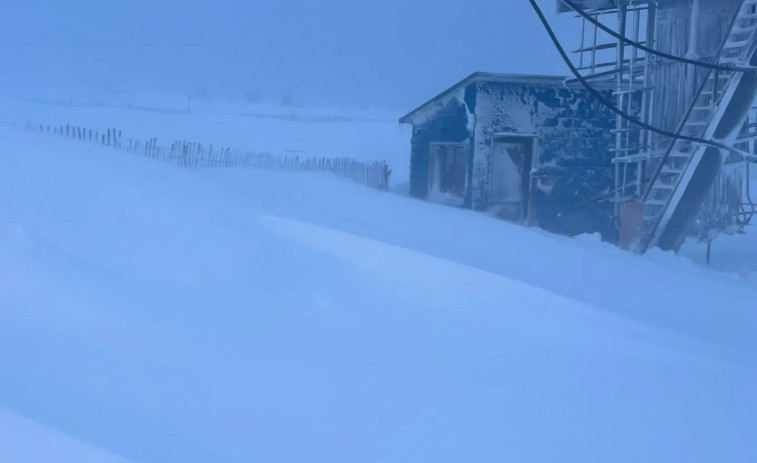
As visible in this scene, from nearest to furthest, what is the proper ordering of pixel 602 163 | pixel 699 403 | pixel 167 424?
pixel 167 424
pixel 699 403
pixel 602 163

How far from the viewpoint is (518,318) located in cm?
579

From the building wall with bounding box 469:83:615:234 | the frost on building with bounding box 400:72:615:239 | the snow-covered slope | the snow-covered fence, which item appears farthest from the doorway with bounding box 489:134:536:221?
the snow-covered slope

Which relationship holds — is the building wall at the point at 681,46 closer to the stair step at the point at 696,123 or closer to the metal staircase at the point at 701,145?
the metal staircase at the point at 701,145

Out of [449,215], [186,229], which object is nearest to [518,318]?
[186,229]

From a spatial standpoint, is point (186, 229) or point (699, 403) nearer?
point (699, 403)

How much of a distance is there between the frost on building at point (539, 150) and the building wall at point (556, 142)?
0.7 inches

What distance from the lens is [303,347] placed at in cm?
469

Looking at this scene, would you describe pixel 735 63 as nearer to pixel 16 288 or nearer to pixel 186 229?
pixel 186 229

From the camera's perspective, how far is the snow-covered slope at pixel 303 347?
151 inches

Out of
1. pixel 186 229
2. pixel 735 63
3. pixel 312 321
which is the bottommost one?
pixel 312 321

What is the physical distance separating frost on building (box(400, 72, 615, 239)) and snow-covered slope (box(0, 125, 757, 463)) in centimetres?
826

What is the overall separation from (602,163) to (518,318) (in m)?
10.6

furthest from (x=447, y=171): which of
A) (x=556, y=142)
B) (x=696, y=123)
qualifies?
(x=696, y=123)

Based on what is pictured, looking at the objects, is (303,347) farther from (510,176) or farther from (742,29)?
(510,176)
